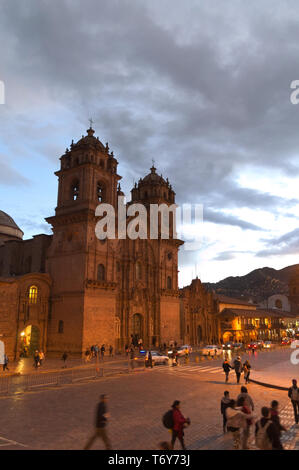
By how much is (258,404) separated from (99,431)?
1005 cm

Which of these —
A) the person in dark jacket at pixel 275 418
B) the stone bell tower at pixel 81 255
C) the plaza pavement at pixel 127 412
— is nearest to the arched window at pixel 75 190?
the stone bell tower at pixel 81 255

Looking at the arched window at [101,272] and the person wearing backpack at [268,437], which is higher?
the arched window at [101,272]

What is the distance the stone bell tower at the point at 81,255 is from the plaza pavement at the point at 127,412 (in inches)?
633

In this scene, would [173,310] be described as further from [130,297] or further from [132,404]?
[132,404]

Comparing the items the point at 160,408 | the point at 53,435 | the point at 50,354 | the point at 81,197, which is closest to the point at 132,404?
the point at 160,408

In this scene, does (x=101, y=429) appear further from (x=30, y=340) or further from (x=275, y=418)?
(x=30, y=340)

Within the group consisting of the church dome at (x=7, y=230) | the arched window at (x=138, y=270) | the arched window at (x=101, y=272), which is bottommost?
the arched window at (x=101, y=272)

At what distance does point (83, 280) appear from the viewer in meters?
41.4

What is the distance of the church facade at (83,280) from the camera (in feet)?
132

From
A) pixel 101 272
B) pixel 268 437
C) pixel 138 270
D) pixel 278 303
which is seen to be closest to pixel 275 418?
pixel 268 437

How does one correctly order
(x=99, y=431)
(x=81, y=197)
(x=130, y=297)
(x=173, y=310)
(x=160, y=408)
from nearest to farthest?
1. (x=99, y=431)
2. (x=160, y=408)
3. (x=81, y=197)
4. (x=130, y=297)
5. (x=173, y=310)

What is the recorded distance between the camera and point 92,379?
1029 inches

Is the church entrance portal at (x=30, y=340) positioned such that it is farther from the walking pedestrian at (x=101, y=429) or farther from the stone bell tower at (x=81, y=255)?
the walking pedestrian at (x=101, y=429)
